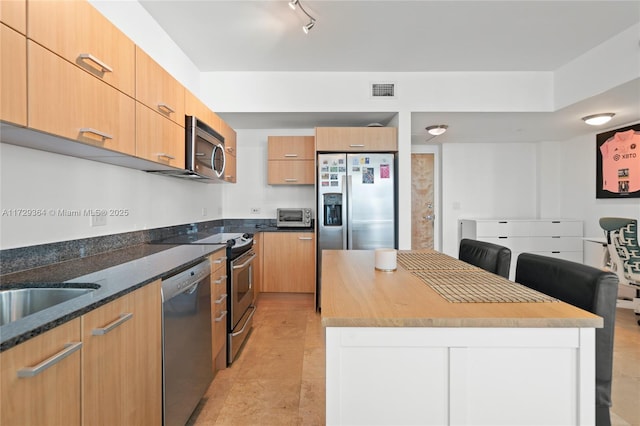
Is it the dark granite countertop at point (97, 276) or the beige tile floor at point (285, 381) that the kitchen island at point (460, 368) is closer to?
the dark granite countertop at point (97, 276)

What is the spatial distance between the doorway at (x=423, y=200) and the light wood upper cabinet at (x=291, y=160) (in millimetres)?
2326

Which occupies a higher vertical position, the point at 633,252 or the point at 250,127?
the point at 250,127

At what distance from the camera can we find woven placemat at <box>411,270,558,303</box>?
41.4 inches

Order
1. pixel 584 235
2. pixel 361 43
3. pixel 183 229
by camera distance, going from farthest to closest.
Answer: pixel 584 235, pixel 183 229, pixel 361 43

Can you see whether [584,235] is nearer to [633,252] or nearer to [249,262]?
[633,252]

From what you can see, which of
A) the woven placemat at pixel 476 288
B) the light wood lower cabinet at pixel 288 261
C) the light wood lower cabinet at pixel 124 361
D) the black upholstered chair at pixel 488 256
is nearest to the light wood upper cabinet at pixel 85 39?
the light wood lower cabinet at pixel 124 361

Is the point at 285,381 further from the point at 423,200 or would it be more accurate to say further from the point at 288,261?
the point at 423,200

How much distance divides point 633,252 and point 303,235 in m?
3.48

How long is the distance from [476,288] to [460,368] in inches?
15.6

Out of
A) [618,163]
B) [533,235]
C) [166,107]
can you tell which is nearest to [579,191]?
[618,163]

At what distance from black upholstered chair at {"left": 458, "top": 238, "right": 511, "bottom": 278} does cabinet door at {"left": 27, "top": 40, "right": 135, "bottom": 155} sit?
219cm

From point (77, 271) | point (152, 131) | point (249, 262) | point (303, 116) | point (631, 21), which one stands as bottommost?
point (249, 262)

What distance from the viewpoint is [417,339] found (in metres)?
0.91

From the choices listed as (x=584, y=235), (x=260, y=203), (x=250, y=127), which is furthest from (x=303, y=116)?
(x=584, y=235)
